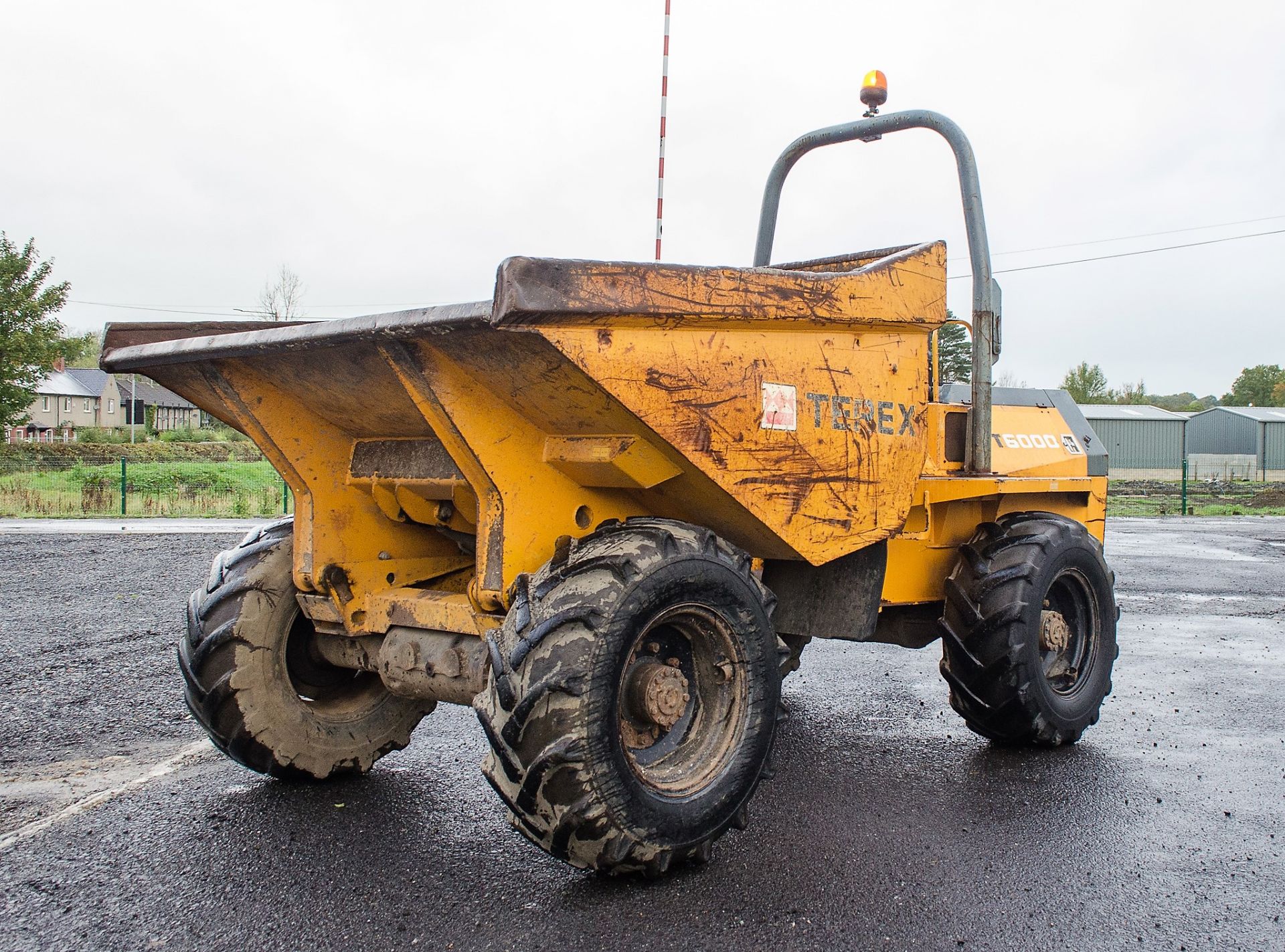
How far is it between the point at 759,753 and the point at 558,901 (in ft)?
2.56

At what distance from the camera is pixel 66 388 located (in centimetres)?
7012

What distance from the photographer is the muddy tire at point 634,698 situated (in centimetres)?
A: 299

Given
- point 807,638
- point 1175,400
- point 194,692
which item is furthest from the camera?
point 1175,400

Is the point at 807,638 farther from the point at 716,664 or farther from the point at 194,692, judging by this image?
the point at 194,692

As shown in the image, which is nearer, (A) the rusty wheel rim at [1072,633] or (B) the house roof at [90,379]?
(A) the rusty wheel rim at [1072,633]

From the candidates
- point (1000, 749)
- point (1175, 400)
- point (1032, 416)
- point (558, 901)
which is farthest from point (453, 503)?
point (1175, 400)

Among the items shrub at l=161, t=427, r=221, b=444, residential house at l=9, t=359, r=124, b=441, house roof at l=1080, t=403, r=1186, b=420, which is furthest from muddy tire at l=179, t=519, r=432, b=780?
residential house at l=9, t=359, r=124, b=441

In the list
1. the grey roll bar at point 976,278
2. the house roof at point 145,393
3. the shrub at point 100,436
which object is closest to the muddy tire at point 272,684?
the grey roll bar at point 976,278

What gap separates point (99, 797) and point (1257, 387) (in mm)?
83538

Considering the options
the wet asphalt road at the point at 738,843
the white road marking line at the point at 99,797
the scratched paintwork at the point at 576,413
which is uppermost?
the scratched paintwork at the point at 576,413

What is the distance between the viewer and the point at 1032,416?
5801 millimetres

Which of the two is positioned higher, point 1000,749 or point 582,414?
point 582,414

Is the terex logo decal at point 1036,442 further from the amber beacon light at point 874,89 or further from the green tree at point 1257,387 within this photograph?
the green tree at point 1257,387

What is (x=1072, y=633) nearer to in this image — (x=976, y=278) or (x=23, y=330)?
(x=976, y=278)
